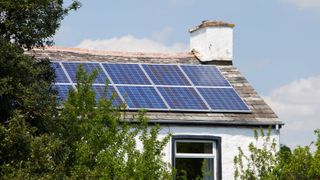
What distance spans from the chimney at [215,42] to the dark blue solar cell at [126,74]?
266 centimetres

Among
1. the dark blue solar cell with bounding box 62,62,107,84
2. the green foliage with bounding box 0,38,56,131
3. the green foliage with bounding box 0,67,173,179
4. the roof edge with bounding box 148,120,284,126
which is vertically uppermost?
the dark blue solar cell with bounding box 62,62,107,84

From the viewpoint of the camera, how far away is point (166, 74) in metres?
25.3

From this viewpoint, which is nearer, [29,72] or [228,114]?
[29,72]

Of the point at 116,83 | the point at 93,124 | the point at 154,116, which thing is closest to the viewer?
the point at 93,124

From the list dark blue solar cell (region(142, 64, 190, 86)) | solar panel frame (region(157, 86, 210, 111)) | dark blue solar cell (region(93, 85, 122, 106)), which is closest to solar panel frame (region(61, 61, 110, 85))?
dark blue solar cell (region(93, 85, 122, 106))

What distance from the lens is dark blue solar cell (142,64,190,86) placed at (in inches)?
976

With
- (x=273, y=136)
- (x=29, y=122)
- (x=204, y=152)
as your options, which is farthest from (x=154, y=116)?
(x=29, y=122)

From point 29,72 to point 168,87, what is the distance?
10.3 metres

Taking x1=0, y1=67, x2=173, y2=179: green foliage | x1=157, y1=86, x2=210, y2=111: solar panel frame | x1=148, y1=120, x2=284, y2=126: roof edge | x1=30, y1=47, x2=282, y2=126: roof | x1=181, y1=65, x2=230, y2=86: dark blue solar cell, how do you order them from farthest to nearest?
1. x1=181, y1=65, x2=230, y2=86: dark blue solar cell
2. x1=157, y1=86, x2=210, y2=111: solar panel frame
3. x1=30, y1=47, x2=282, y2=126: roof
4. x1=148, y1=120, x2=284, y2=126: roof edge
5. x1=0, y1=67, x2=173, y2=179: green foliage

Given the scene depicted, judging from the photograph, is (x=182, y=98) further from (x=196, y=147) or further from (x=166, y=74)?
(x=166, y=74)

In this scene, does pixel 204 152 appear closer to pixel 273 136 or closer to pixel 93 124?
pixel 273 136

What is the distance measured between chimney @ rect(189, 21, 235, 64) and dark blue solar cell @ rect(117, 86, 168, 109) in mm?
3617

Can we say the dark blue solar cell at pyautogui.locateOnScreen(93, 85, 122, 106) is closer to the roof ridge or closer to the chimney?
the roof ridge

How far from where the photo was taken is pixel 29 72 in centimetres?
1441
